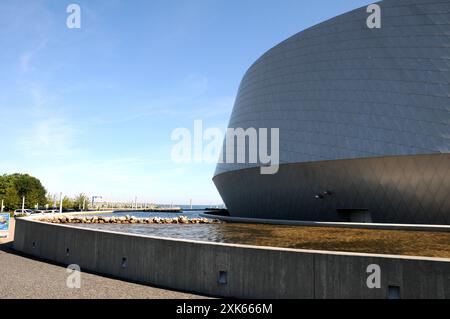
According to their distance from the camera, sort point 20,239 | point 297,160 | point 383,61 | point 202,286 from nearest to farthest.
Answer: point 202,286 < point 20,239 < point 383,61 < point 297,160

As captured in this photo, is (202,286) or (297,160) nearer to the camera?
(202,286)

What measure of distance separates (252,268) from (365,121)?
1562cm

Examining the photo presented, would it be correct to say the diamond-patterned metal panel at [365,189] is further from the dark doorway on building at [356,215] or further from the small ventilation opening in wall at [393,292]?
the small ventilation opening in wall at [393,292]

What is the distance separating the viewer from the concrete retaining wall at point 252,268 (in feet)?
21.2

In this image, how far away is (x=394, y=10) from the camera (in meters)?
21.5

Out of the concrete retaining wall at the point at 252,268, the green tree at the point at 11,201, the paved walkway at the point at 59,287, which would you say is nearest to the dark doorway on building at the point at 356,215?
the concrete retaining wall at the point at 252,268

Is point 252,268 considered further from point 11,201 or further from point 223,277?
point 11,201

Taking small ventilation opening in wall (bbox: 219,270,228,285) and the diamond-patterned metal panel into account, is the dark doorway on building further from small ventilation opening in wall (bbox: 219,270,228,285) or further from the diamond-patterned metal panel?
small ventilation opening in wall (bbox: 219,270,228,285)

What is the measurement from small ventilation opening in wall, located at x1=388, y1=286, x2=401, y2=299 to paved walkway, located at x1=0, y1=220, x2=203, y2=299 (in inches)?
157

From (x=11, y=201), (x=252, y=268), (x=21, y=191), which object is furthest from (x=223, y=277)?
(x=21, y=191)
